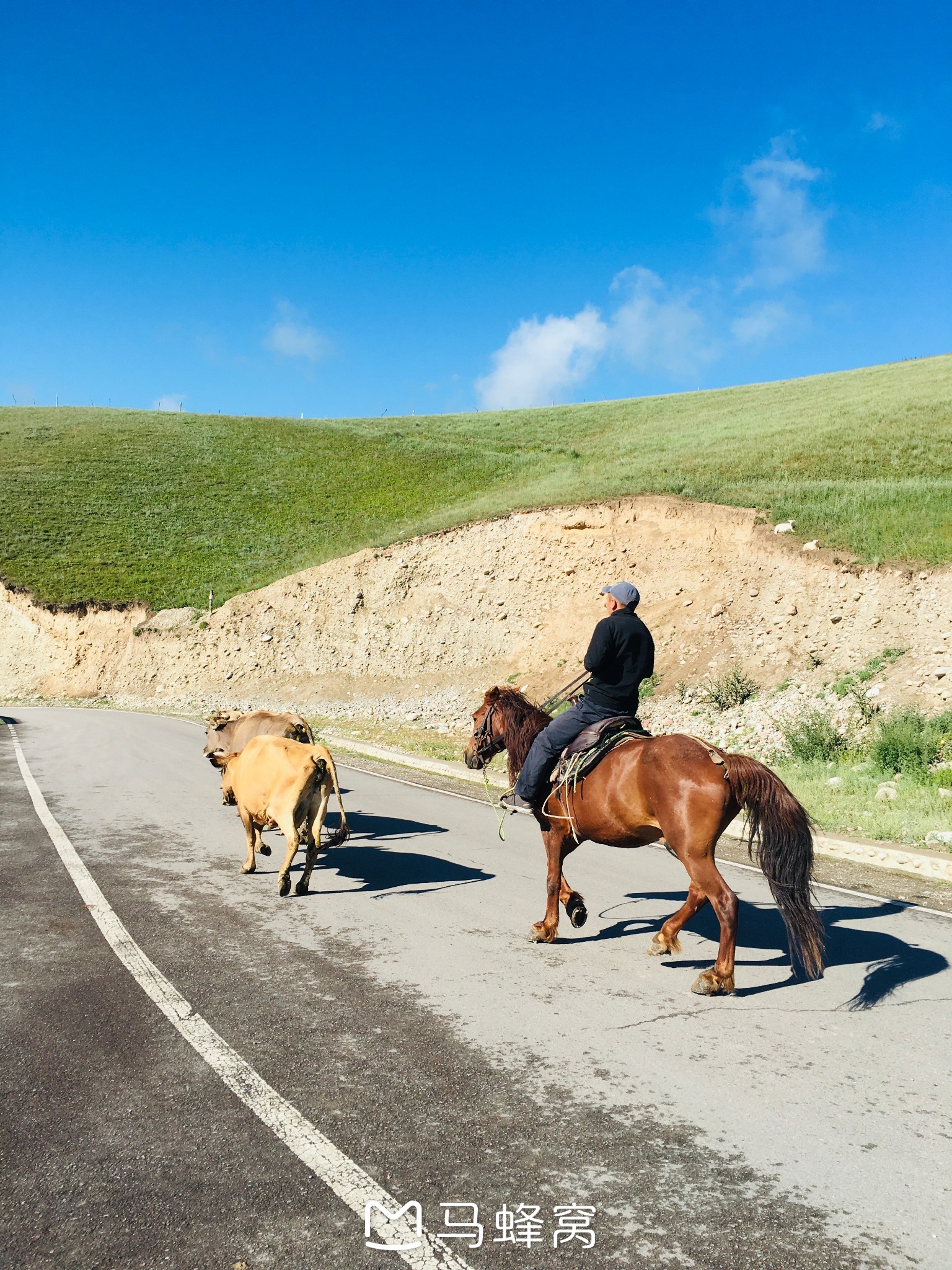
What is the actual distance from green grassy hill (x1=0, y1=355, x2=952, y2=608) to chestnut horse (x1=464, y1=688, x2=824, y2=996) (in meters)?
18.3

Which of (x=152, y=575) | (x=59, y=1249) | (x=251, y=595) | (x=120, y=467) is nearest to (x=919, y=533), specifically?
(x=59, y=1249)

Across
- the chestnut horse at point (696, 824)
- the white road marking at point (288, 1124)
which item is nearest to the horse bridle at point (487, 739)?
the chestnut horse at point (696, 824)

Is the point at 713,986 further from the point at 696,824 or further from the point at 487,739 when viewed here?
the point at 487,739

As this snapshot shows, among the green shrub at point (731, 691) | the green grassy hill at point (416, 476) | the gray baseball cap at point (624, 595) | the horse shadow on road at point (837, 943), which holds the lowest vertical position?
the horse shadow on road at point (837, 943)

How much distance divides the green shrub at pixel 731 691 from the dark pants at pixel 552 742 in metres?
15.0

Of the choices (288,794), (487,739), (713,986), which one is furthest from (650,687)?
(713,986)

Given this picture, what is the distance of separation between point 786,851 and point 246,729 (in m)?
7.66

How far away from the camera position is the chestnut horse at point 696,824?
229 inches

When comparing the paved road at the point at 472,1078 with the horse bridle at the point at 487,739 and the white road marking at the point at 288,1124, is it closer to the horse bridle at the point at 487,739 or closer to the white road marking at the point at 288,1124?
the white road marking at the point at 288,1124

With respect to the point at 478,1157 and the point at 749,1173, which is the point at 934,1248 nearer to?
the point at 749,1173

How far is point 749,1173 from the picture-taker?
3645mm

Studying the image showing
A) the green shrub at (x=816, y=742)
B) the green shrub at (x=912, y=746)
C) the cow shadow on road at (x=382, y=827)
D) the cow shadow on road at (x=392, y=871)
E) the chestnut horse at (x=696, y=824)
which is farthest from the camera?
the green shrub at (x=816, y=742)

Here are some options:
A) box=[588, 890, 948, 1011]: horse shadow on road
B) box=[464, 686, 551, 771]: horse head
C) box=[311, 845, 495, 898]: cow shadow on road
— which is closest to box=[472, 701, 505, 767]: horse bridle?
box=[464, 686, 551, 771]: horse head

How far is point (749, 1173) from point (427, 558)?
34609mm
